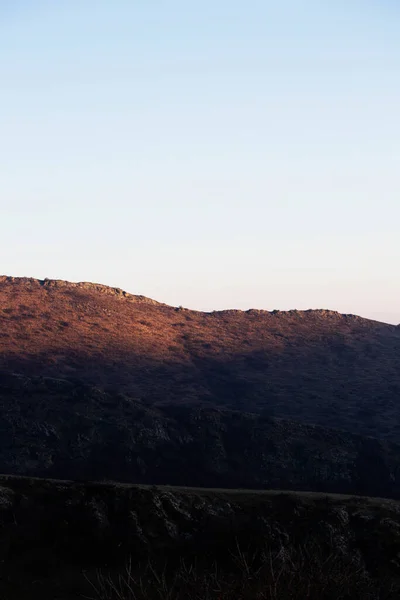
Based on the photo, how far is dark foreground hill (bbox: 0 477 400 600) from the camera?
32625 mm

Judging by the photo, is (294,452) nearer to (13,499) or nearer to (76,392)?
(76,392)

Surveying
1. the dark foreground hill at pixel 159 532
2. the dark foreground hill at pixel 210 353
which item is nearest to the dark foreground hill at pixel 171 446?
the dark foreground hill at pixel 210 353

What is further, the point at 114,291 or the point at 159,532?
the point at 114,291

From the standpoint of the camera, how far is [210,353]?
112 m

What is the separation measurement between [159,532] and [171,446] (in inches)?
1306

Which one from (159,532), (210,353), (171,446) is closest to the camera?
(159,532)

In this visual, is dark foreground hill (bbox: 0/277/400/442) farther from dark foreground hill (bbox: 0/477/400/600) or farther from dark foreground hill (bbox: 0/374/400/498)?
dark foreground hill (bbox: 0/477/400/600)

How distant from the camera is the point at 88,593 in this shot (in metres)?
30.4

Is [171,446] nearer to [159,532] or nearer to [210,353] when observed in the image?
[159,532]

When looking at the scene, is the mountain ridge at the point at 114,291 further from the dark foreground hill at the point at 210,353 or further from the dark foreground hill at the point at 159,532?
the dark foreground hill at the point at 159,532

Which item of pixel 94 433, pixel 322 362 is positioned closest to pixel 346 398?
pixel 322 362

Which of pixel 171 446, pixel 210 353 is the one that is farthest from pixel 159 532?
pixel 210 353

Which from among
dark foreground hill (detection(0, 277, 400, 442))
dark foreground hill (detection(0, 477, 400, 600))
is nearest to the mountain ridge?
dark foreground hill (detection(0, 277, 400, 442))

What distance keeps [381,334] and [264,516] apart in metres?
95.4
